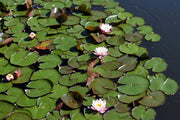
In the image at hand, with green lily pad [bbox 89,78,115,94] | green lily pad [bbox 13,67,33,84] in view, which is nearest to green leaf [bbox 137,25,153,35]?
green lily pad [bbox 89,78,115,94]

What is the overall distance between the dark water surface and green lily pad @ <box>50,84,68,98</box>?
1181mm

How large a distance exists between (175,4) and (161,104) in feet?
8.72

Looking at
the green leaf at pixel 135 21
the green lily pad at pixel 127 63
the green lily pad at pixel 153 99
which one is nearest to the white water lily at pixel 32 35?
the green lily pad at pixel 127 63

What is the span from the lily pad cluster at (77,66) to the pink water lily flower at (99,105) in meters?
0.07

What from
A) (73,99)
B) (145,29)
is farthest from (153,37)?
(73,99)

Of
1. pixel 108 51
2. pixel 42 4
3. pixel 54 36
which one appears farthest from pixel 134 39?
pixel 42 4

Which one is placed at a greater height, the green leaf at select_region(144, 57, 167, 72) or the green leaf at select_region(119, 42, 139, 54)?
the green leaf at select_region(119, 42, 139, 54)

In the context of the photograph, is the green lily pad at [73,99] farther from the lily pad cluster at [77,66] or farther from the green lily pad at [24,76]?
the green lily pad at [24,76]

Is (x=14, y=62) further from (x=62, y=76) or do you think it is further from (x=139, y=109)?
(x=139, y=109)

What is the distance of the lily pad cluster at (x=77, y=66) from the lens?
9.12ft

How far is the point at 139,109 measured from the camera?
273 centimetres

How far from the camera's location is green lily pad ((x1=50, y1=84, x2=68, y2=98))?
9.61 feet

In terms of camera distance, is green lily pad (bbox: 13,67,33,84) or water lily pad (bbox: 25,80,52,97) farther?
green lily pad (bbox: 13,67,33,84)

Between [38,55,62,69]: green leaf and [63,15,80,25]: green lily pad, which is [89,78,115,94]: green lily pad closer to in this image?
[38,55,62,69]: green leaf
